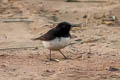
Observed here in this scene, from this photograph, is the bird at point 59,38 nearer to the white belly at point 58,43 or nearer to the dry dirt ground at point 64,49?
the white belly at point 58,43

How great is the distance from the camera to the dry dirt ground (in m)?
8.34

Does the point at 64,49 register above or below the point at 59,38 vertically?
below

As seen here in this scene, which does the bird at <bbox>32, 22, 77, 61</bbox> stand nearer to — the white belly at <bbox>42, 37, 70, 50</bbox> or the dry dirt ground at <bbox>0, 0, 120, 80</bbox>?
the white belly at <bbox>42, 37, 70, 50</bbox>

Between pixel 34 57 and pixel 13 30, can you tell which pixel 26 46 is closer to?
pixel 34 57

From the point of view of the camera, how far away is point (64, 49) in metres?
10.7

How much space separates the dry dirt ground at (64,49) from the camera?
27.4 ft

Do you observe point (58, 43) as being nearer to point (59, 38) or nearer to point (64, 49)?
point (59, 38)

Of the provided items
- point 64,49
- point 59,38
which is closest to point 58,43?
point 59,38

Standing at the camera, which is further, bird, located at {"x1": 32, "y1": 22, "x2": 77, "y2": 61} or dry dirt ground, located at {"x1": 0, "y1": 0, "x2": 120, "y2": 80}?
bird, located at {"x1": 32, "y1": 22, "x2": 77, "y2": 61}

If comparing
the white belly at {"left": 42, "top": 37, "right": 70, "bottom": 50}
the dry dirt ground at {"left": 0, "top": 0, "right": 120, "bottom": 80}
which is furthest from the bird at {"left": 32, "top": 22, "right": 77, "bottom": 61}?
the dry dirt ground at {"left": 0, "top": 0, "right": 120, "bottom": 80}

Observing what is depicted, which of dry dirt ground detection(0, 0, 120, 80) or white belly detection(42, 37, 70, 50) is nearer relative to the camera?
dry dirt ground detection(0, 0, 120, 80)

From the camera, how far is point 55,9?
51.8 ft

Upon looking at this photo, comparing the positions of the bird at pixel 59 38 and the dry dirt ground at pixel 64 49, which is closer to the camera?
the dry dirt ground at pixel 64 49

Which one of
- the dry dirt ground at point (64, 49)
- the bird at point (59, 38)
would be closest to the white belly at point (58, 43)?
the bird at point (59, 38)
